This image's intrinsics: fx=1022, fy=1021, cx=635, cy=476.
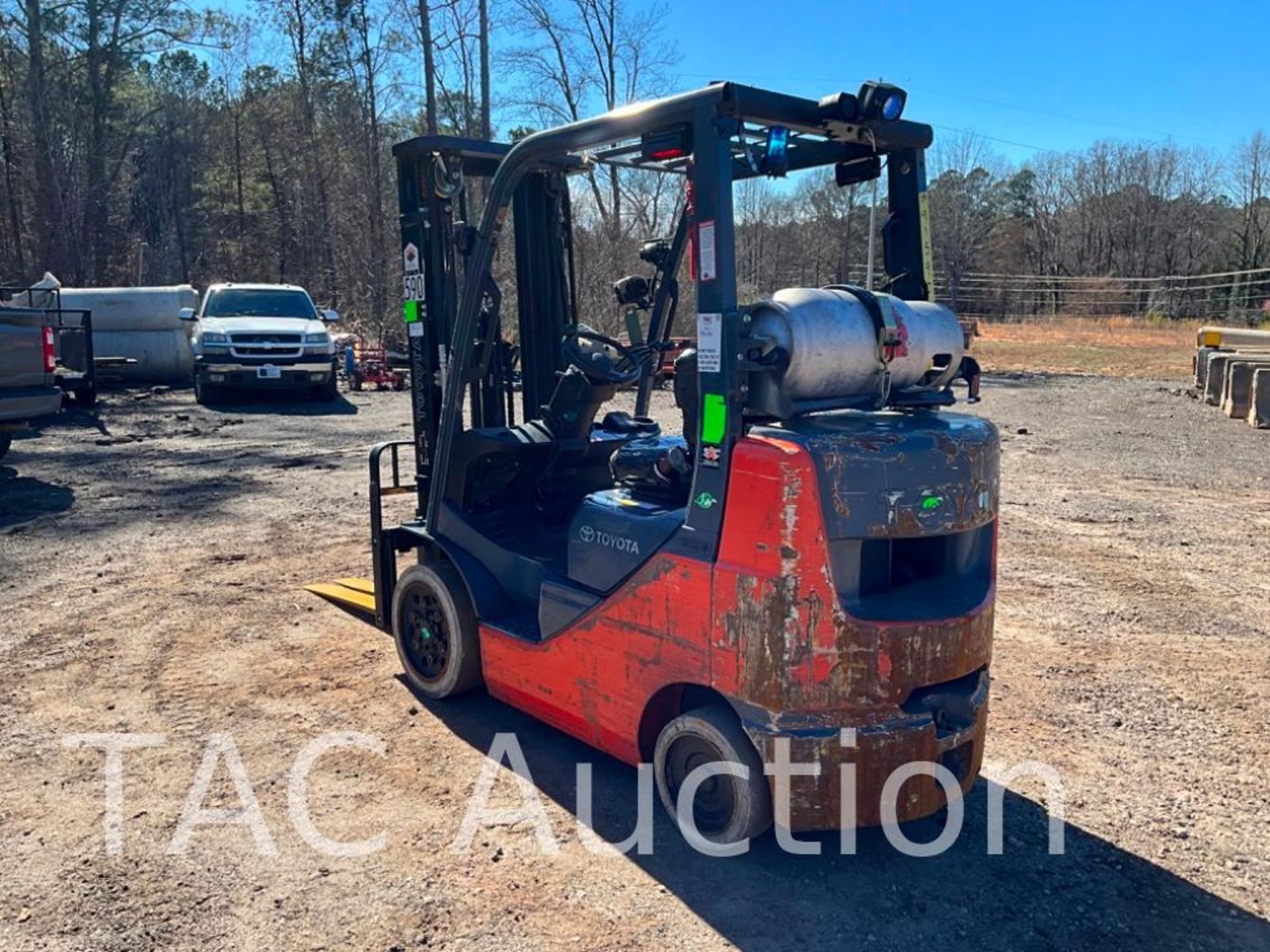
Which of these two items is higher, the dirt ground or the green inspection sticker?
the green inspection sticker

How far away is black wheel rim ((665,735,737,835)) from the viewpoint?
352 cm

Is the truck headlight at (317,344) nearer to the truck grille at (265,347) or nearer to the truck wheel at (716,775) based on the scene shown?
the truck grille at (265,347)

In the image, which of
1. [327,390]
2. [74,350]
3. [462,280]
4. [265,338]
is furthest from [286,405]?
[462,280]

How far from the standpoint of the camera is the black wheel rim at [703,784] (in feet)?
11.5

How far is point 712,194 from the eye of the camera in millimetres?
3328

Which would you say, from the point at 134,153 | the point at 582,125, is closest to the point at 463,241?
the point at 582,125

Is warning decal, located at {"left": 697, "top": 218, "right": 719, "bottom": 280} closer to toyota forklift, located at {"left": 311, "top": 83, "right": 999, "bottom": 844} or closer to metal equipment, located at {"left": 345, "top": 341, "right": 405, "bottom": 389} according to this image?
toyota forklift, located at {"left": 311, "top": 83, "right": 999, "bottom": 844}

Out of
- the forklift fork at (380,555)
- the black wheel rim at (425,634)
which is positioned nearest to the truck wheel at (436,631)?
the black wheel rim at (425,634)

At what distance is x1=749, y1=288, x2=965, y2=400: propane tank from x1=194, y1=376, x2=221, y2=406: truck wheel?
51.6ft

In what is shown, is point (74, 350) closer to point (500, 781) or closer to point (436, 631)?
point (436, 631)

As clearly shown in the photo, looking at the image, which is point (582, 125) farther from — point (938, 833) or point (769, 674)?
point (938, 833)

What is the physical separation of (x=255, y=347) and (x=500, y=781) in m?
14.5

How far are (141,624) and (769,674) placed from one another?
4369mm

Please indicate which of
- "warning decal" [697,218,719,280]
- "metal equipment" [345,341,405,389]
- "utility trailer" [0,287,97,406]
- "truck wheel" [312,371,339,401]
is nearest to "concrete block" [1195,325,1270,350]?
"metal equipment" [345,341,405,389]
